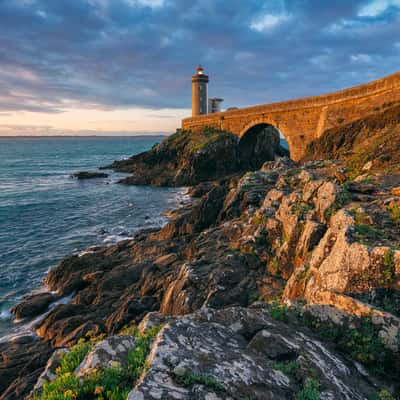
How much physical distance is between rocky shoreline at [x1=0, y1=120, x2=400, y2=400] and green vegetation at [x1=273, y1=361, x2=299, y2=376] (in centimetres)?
2

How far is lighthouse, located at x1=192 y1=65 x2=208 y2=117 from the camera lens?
73938mm

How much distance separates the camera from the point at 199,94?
7431cm

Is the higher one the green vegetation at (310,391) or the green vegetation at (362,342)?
the green vegetation at (310,391)

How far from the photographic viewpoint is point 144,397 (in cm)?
340

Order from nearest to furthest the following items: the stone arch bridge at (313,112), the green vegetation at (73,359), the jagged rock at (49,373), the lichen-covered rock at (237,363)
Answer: the lichen-covered rock at (237,363)
the green vegetation at (73,359)
the jagged rock at (49,373)
the stone arch bridge at (313,112)

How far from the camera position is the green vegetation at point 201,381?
3.77m

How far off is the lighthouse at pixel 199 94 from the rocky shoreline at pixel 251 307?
58263 millimetres

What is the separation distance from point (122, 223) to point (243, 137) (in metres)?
32.3

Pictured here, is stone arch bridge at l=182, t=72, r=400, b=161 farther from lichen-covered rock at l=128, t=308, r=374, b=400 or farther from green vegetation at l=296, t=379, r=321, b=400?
green vegetation at l=296, t=379, r=321, b=400

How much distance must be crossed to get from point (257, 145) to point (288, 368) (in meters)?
59.5

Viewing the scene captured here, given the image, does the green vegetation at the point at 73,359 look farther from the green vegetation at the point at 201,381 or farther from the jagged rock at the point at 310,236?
the jagged rock at the point at 310,236

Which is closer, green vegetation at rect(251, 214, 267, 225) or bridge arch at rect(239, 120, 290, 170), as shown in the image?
green vegetation at rect(251, 214, 267, 225)

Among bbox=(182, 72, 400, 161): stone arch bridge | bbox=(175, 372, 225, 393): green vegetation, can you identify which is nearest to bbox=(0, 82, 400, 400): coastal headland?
bbox=(175, 372, 225, 393): green vegetation

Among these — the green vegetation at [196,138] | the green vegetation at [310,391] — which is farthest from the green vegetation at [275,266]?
the green vegetation at [196,138]
